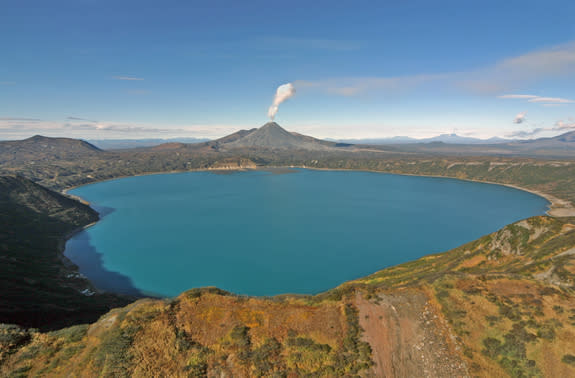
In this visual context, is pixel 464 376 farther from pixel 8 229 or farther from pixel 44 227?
pixel 44 227

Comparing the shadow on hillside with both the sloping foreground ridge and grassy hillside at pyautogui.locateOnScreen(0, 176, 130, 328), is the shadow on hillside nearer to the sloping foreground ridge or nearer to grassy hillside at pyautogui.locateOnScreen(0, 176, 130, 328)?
grassy hillside at pyautogui.locateOnScreen(0, 176, 130, 328)

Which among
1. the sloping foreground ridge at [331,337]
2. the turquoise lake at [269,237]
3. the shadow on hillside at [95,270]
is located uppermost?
the sloping foreground ridge at [331,337]

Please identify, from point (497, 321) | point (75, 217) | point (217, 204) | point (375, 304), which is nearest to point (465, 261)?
point (497, 321)

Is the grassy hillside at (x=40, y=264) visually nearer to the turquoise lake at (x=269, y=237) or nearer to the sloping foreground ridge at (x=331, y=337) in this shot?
the turquoise lake at (x=269, y=237)

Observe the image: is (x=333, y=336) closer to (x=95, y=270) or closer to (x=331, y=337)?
(x=331, y=337)

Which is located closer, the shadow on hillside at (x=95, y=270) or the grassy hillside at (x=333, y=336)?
the grassy hillside at (x=333, y=336)

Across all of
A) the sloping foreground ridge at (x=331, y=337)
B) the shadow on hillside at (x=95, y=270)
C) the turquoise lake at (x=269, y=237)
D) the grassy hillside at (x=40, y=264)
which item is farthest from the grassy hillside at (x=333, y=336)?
the shadow on hillside at (x=95, y=270)

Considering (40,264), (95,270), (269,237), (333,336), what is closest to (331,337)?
(333,336)

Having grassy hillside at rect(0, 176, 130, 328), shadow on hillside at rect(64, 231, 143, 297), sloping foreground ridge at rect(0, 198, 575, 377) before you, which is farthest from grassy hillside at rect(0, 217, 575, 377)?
shadow on hillside at rect(64, 231, 143, 297)
